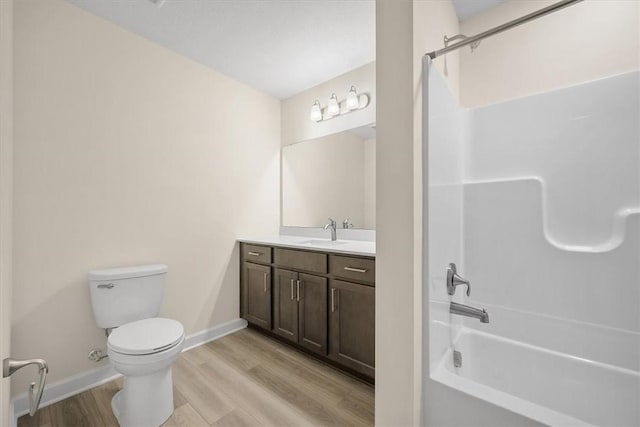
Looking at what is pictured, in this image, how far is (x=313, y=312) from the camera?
2121 mm

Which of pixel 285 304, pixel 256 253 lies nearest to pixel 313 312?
pixel 285 304

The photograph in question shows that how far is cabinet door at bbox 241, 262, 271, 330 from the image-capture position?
96.9 inches

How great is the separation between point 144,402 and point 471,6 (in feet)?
9.98

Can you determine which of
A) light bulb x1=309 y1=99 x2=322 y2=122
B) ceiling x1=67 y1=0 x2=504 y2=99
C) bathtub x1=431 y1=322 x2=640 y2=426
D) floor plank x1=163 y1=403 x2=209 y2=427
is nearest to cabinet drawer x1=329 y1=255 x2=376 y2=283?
bathtub x1=431 y1=322 x2=640 y2=426

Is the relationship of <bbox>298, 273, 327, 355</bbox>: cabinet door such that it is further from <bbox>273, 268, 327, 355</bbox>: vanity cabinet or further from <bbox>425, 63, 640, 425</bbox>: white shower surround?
<bbox>425, 63, 640, 425</bbox>: white shower surround

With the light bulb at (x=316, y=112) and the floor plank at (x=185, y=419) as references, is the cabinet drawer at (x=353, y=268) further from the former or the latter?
the light bulb at (x=316, y=112)

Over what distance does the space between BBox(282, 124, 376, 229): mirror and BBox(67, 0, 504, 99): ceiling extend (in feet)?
2.15

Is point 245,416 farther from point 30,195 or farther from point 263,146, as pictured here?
point 263,146

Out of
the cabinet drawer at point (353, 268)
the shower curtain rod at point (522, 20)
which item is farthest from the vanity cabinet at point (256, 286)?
the shower curtain rod at point (522, 20)

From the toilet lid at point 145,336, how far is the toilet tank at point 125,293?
14 centimetres

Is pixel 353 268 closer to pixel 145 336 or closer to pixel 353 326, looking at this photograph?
pixel 353 326

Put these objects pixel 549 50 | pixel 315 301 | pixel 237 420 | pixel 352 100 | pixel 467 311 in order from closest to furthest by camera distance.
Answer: pixel 467 311, pixel 237 420, pixel 549 50, pixel 315 301, pixel 352 100

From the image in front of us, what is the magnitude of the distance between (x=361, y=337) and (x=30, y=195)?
2158mm

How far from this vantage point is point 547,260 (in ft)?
5.27
